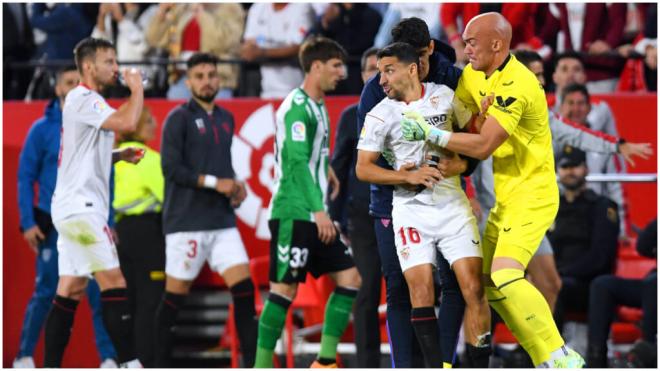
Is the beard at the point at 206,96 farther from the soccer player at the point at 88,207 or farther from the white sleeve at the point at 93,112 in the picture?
the white sleeve at the point at 93,112

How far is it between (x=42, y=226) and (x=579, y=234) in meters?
4.36

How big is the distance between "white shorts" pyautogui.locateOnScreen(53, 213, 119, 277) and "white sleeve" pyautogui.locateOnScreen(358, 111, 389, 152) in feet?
7.57

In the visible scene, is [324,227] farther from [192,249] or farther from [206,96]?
[206,96]

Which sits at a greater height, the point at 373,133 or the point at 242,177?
the point at 373,133

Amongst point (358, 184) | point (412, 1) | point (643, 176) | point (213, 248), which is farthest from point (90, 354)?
point (643, 176)

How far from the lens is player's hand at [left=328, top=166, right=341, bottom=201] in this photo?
9688 millimetres

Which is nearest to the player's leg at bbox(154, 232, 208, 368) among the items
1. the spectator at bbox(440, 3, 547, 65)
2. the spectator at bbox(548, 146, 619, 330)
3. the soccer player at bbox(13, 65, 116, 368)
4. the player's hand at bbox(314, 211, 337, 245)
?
the player's hand at bbox(314, 211, 337, 245)

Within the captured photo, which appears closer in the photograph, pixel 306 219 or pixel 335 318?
pixel 306 219

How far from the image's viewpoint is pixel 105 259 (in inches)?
357

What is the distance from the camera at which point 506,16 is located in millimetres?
11938

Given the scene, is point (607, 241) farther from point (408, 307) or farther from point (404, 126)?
point (404, 126)

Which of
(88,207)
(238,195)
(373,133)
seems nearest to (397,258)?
(373,133)

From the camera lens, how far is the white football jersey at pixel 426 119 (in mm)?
7527

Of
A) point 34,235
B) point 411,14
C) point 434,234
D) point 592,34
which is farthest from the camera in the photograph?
point 592,34
